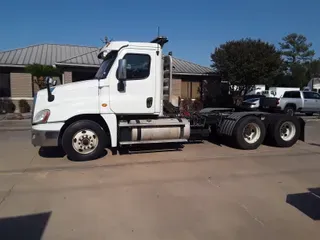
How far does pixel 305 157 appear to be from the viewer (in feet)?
25.1

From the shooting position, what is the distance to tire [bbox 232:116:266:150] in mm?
8238

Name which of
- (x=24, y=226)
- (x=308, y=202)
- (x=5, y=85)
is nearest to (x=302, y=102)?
(x=308, y=202)

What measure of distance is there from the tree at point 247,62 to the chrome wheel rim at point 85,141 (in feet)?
59.4

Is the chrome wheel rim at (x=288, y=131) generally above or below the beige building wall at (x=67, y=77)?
below

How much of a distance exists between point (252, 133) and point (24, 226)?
670 centimetres

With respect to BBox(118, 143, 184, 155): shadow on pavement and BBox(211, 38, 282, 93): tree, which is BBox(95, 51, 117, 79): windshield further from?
BBox(211, 38, 282, 93): tree

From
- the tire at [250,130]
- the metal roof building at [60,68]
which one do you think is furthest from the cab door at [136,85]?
the metal roof building at [60,68]

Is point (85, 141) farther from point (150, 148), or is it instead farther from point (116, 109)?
→ point (150, 148)

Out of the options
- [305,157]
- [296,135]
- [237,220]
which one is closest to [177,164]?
[237,220]

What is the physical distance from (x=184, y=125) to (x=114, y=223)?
4.28 m

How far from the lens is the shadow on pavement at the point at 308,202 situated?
4.17m

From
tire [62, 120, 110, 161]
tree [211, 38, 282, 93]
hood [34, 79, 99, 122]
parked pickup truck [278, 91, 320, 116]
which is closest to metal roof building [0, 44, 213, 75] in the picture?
tree [211, 38, 282, 93]

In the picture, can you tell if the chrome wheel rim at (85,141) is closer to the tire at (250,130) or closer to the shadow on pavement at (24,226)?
the shadow on pavement at (24,226)

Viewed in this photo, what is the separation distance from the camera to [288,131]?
9.07 metres
